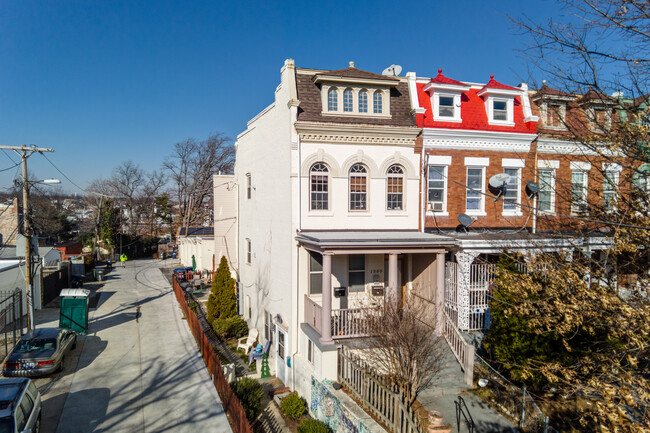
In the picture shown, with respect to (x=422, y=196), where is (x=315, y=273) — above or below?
below

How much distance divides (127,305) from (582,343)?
962 inches

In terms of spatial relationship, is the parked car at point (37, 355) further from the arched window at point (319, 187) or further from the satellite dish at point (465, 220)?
the satellite dish at point (465, 220)

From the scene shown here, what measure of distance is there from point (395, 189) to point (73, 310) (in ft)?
50.5

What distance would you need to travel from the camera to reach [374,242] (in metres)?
12.8

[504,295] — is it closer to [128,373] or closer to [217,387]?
[217,387]

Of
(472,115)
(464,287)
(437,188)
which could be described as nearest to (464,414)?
(464,287)

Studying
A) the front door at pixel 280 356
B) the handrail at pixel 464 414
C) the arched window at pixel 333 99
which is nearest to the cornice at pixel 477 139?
the arched window at pixel 333 99

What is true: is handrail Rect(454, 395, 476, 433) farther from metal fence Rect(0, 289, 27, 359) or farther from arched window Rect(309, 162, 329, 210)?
metal fence Rect(0, 289, 27, 359)

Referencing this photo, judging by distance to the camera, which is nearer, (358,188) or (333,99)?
(358,188)

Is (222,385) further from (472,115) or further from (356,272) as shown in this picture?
(472,115)

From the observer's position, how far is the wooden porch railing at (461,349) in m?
11.5

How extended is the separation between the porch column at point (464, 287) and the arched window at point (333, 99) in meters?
6.62

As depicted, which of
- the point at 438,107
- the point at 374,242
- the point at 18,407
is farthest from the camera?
the point at 438,107

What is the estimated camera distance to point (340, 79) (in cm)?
1474
